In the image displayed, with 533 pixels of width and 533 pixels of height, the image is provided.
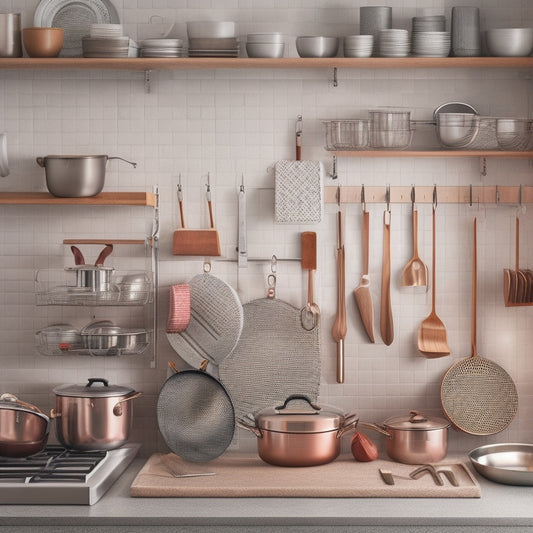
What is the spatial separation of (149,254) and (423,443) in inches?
43.7

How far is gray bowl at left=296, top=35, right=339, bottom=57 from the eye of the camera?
9.04ft

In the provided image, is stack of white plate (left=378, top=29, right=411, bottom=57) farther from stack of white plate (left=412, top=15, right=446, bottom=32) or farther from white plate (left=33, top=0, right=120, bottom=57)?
white plate (left=33, top=0, right=120, bottom=57)

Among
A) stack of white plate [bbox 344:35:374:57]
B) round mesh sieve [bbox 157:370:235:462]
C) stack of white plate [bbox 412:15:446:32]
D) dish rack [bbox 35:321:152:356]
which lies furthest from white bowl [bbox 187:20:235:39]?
round mesh sieve [bbox 157:370:235:462]

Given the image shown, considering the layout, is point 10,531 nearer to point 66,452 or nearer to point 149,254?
point 66,452

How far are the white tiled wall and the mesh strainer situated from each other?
0.16 feet

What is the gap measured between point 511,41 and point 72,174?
58.1 inches

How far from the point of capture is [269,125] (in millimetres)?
2938

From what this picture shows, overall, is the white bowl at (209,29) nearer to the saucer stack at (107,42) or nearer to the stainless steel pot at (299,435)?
the saucer stack at (107,42)

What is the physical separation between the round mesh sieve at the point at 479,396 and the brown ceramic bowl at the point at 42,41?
1.71 meters

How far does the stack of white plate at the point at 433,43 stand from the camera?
2762mm

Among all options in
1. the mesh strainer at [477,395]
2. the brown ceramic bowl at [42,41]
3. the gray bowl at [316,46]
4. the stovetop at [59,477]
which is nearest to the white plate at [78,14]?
the brown ceramic bowl at [42,41]

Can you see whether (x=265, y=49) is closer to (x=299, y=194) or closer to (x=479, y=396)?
(x=299, y=194)

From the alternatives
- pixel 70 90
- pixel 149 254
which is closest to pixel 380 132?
pixel 149 254

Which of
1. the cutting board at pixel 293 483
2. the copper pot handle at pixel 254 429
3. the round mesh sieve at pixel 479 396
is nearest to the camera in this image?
the cutting board at pixel 293 483
